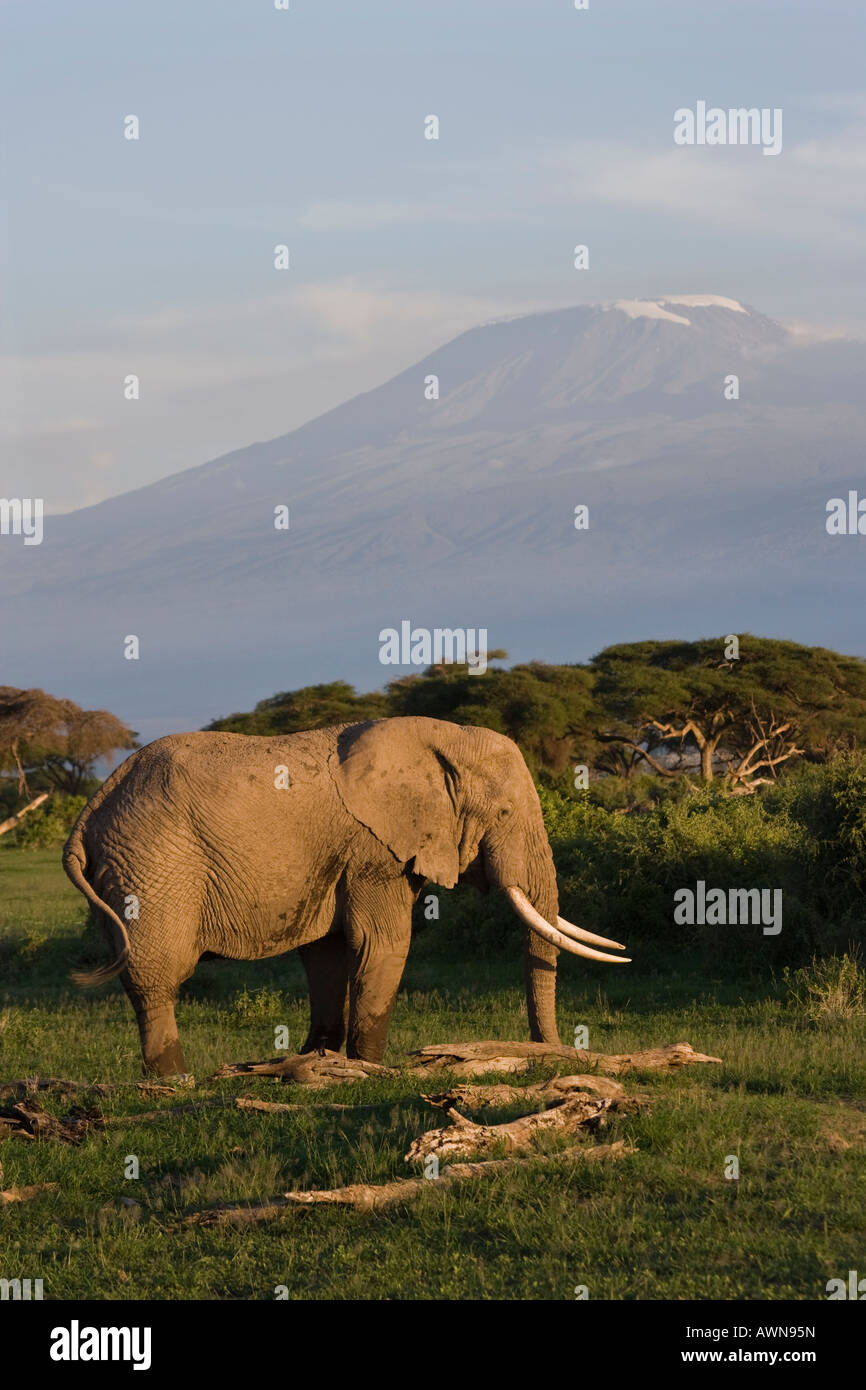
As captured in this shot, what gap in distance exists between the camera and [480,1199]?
26.1 feet

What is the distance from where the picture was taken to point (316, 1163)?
8656 millimetres

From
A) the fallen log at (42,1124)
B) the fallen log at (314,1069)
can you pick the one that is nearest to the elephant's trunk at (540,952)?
the fallen log at (314,1069)

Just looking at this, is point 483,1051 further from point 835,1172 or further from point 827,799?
point 827,799

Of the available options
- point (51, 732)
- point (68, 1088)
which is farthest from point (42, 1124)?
point (51, 732)

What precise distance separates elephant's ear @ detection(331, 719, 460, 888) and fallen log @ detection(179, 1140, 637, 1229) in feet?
12.7

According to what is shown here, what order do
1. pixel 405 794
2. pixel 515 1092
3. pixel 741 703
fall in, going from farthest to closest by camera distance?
pixel 741 703
pixel 405 794
pixel 515 1092

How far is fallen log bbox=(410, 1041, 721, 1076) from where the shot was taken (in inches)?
420

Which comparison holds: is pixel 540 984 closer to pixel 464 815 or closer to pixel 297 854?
pixel 464 815

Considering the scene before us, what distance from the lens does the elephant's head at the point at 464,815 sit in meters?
12.1

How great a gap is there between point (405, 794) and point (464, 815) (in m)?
0.54

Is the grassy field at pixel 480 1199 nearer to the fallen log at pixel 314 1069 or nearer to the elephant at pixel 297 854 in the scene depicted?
the fallen log at pixel 314 1069

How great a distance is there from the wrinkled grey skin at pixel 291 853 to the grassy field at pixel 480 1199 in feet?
3.32
